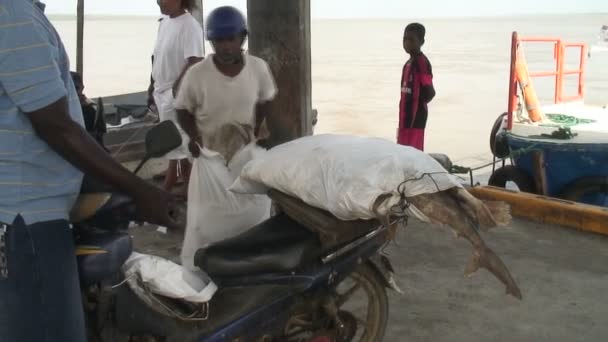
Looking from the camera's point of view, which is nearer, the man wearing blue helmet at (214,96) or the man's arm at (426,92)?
the man wearing blue helmet at (214,96)

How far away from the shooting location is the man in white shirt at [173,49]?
5434mm

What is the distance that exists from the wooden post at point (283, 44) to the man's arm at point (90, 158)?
10.7 ft

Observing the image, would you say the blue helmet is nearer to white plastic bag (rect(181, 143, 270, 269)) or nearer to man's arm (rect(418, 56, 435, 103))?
white plastic bag (rect(181, 143, 270, 269))

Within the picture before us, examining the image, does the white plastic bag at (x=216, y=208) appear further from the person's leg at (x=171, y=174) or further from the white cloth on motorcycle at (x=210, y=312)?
the person's leg at (x=171, y=174)

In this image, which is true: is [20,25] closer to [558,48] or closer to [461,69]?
[558,48]

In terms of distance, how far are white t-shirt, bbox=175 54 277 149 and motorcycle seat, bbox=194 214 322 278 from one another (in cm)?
165

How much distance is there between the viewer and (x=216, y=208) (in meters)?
3.90

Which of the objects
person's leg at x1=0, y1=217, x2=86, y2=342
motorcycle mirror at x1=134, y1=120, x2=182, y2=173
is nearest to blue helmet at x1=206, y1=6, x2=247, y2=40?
motorcycle mirror at x1=134, y1=120, x2=182, y2=173

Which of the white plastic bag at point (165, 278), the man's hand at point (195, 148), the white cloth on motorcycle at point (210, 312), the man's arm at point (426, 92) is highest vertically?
the man's arm at point (426, 92)

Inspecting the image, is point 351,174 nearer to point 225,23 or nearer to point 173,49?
point 225,23

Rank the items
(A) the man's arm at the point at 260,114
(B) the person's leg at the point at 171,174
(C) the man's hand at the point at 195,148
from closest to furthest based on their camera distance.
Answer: (C) the man's hand at the point at 195,148
(A) the man's arm at the point at 260,114
(B) the person's leg at the point at 171,174

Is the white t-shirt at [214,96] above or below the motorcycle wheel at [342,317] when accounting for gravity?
above

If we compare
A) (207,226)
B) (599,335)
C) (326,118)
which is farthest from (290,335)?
(326,118)

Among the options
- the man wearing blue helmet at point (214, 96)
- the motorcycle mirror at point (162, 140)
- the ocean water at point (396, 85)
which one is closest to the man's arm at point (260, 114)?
the man wearing blue helmet at point (214, 96)
